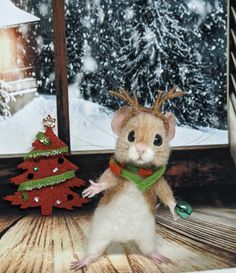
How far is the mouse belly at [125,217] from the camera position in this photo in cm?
94

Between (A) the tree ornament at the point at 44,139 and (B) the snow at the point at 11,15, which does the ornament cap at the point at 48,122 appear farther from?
(B) the snow at the point at 11,15

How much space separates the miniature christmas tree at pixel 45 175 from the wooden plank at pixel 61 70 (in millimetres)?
29

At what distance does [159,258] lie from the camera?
97cm

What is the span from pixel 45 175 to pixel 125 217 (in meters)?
0.19

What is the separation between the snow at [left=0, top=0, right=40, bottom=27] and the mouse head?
0.82ft

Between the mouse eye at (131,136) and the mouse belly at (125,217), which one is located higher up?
the mouse eye at (131,136)

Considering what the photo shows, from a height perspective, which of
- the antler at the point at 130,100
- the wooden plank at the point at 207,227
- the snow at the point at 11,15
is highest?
the snow at the point at 11,15

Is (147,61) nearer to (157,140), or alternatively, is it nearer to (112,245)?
(157,140)

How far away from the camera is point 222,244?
1015 mm

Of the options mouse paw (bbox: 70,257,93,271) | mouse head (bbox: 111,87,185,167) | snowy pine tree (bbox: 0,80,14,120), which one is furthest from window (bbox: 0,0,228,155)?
mouse paw (bbox: 70,257,93,271)

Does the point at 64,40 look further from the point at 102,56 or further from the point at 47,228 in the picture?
the point at 47,228

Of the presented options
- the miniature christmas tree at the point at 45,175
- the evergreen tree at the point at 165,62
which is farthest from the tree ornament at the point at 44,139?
the evergreen tree at the point at 165,62

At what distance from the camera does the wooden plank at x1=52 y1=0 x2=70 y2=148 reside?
3.35 ft

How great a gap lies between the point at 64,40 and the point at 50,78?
0.08 metres
